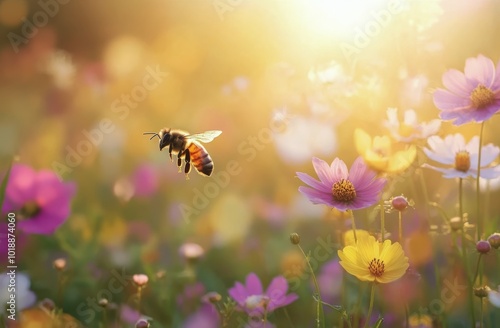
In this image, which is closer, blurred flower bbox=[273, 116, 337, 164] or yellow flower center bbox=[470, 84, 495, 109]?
yellow flower center bbox=[470, 84, 495, 109]

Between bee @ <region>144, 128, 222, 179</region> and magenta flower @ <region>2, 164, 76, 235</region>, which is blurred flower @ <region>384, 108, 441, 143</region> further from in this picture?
magenta flower @ <region>2, 164, 76, 235</region>

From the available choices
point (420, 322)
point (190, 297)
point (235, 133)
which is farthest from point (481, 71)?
point (235, 133)

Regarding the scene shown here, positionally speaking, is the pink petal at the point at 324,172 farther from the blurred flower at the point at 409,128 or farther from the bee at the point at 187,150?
the bee at the point at 187,150

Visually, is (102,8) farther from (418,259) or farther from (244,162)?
(418,259)

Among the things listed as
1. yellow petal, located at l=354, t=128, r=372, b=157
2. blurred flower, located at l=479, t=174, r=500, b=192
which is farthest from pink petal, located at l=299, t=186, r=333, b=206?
blurred flower, located at l=479, t=174, r=500, b=192

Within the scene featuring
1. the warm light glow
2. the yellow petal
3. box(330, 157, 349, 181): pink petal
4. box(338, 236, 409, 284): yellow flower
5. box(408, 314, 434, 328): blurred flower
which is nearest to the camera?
box(338, 236, 409, 284): yellow flower

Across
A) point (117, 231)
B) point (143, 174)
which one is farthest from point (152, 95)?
point (117, 231)

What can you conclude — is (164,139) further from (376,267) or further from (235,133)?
(235,133)
